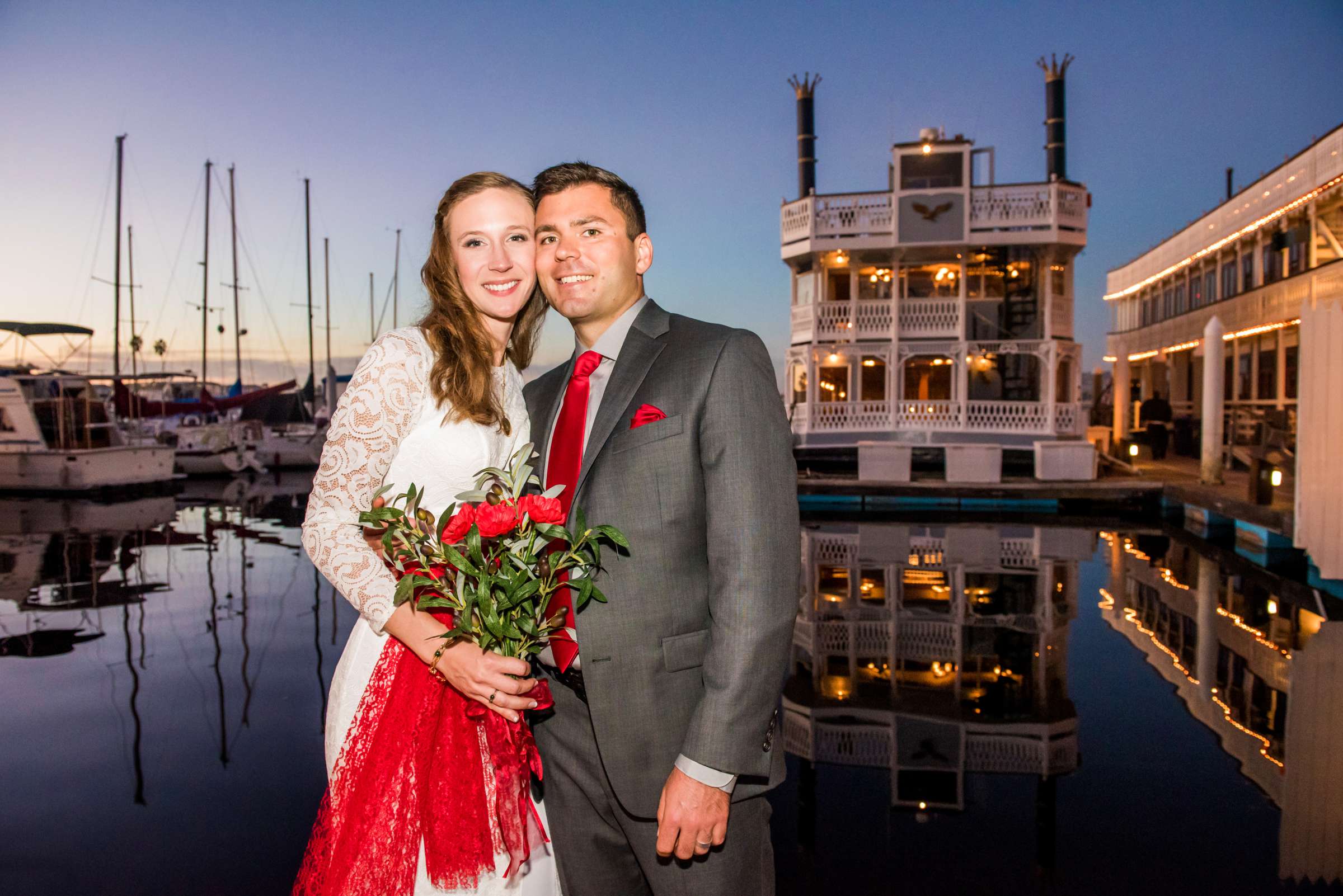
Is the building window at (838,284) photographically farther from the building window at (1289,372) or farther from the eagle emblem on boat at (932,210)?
the building window at (1289,372)

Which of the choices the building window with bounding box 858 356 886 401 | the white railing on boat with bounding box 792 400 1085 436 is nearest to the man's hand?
the white railing on boat with bounding box 792 400 1085 436

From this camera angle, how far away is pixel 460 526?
187 cm

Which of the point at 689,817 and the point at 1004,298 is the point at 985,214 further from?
the point at 689,817

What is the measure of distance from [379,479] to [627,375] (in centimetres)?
75

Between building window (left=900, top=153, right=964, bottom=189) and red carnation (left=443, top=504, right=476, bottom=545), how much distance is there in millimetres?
22408

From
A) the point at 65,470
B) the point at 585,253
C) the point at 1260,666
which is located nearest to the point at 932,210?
the point at 1260,666

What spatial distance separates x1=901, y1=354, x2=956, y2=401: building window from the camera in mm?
23812

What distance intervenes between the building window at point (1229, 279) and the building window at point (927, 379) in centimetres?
893

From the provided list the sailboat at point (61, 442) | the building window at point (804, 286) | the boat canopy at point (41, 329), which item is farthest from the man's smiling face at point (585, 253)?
the boat canopy at point (41, 329)

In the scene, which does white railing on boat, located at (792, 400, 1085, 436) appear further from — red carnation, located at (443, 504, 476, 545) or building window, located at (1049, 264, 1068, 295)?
red carnation, located at (443, 504, 476, 545)

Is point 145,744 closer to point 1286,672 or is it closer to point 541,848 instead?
point 541,848

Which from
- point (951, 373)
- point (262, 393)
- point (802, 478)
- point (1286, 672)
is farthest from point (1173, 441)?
point (262, 393)

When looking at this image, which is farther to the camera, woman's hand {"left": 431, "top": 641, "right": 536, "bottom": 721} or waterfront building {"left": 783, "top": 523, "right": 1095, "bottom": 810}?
waterfront building {"left": 783, "top": 523, "right": 1095, "bottom": 810}

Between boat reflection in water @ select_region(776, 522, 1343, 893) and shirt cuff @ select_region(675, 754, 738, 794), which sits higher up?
shirt cuff @ select_region(675, 754, 738, 794)
